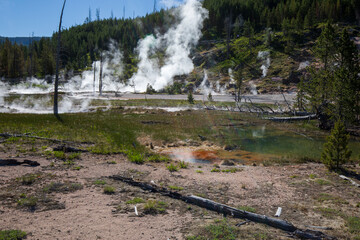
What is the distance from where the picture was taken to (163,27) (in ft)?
454

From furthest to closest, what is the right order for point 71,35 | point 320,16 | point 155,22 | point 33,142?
point 71,35 → point 155,22 → point 320,16 → point 33,142

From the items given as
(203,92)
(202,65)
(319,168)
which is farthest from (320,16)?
(319,168)

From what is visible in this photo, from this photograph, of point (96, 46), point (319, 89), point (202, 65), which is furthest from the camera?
point (96, 46)

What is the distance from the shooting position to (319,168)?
14.5 m

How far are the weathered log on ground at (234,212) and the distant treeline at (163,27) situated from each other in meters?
70.5

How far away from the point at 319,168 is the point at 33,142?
17360 millimetres

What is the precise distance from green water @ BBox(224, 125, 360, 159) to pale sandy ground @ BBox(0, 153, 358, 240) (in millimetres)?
4091

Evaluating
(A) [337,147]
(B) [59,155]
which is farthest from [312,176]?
(B) [59,155]

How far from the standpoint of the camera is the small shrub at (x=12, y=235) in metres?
6.18

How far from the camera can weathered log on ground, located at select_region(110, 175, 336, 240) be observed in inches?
275

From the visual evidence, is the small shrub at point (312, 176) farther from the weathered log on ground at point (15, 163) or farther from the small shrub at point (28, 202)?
the weathered log on ground at point (15, 163)

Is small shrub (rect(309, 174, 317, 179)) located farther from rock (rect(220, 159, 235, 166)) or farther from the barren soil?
rock (rect(220, 159, 235, 166))

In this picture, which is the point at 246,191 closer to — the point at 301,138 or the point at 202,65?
the point at 301,138

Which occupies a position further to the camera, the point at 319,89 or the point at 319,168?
the point at 319,89
